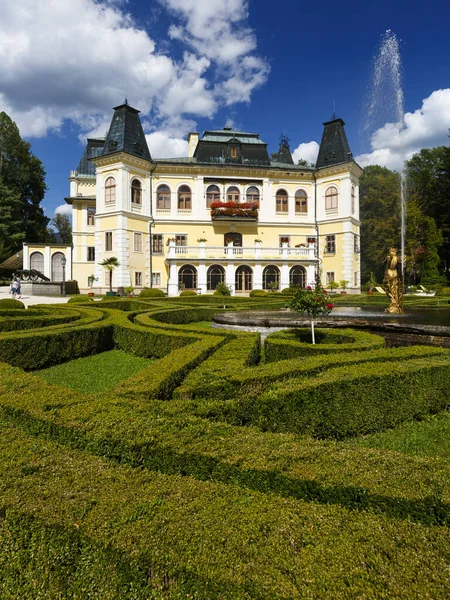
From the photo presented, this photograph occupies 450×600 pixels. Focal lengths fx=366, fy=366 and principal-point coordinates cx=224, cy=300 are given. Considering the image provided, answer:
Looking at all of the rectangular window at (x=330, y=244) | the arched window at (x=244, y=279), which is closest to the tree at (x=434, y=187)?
the rectangular window at (x=330, y=244)

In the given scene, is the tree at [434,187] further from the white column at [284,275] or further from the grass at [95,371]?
the grass at [95,371]

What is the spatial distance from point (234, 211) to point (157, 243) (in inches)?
300

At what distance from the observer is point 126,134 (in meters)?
31.6

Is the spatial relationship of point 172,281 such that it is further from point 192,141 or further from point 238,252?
point 192,141

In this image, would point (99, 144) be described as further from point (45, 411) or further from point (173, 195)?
point (45, 411)

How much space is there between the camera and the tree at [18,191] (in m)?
40.4

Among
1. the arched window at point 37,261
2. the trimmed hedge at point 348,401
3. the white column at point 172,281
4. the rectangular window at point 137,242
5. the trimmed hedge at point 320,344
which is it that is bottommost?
the trimmed hedge at point 348,401

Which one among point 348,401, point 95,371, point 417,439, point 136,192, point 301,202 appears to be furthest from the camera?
point 301,202

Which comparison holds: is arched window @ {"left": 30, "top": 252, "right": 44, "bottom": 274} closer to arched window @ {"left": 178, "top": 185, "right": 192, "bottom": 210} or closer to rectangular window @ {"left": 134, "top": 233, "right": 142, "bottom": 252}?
rectangular window @ {"left": 134, "top": 233, "right": 142, "bottom": 252}

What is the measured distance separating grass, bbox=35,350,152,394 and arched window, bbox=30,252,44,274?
29374 millimetres

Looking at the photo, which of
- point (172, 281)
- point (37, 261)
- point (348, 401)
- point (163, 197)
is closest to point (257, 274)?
point (172, 281)

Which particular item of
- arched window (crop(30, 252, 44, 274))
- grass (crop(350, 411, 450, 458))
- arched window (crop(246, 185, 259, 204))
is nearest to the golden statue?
grass (crop(350, 411, 450, 458))

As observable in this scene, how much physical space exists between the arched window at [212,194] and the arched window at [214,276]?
7007mm

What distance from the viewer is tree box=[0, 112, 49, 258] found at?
40394mm
